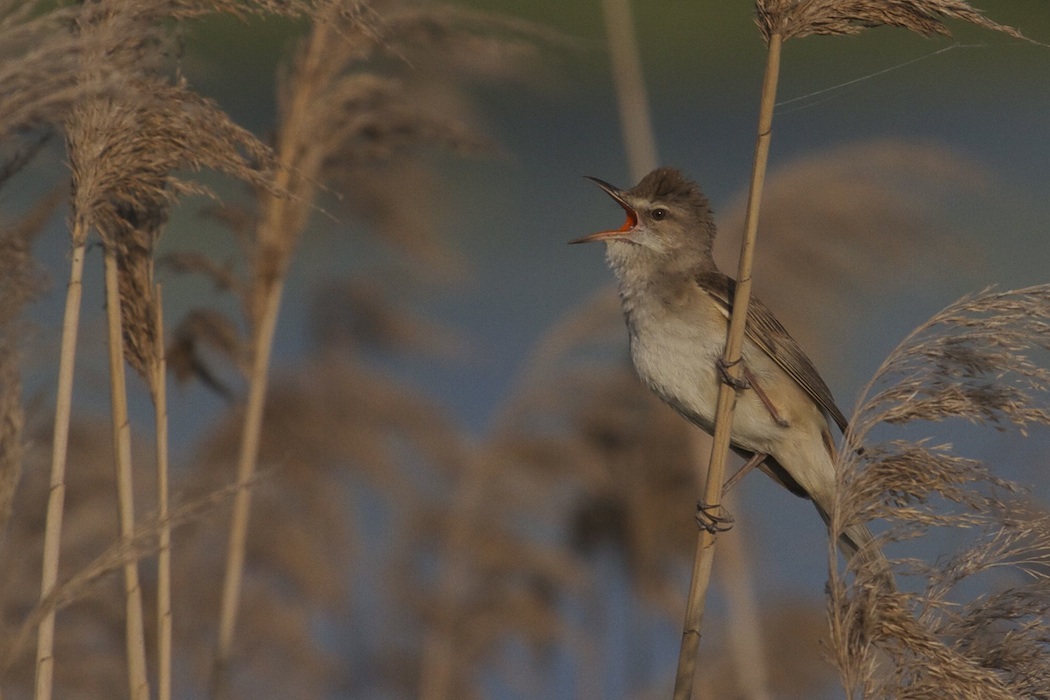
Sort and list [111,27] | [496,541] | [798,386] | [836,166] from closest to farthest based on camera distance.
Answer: [111,27]
[798,386]
[836,166]
[496,541]

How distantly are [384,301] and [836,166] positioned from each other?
6.90 ft

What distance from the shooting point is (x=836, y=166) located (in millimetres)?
4738

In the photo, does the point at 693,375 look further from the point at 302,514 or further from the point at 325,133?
the point at 302,514

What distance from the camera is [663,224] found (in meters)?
3.77

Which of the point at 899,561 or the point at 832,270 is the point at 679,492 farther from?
the point at 899,561

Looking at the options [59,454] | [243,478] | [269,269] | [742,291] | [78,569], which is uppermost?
[269,269]

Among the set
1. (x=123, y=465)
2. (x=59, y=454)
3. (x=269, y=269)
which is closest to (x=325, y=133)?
(x=269, y=269)

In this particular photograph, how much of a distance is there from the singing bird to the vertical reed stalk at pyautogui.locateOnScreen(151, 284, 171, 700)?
1209mm

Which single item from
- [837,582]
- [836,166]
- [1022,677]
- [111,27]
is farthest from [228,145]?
[836,166]

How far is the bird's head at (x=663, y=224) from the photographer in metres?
3.73

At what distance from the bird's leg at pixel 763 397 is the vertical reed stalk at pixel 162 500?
1495 millimetres

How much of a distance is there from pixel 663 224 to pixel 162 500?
5.73 ft

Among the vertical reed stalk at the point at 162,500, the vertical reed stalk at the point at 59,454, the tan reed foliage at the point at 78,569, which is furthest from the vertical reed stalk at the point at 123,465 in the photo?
the tan reed foliage at the point at 78,569

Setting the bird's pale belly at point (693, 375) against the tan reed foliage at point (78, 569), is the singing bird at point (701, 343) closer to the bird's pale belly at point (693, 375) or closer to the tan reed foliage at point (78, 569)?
the bird's pale belly at point (693, 375)
